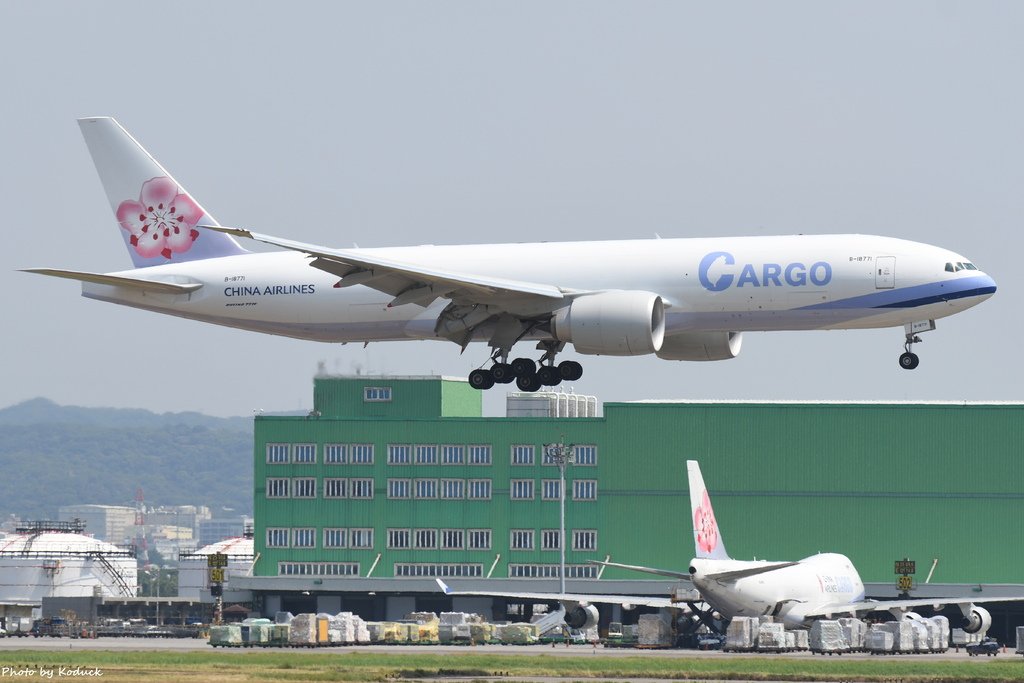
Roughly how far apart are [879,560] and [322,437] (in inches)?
1787

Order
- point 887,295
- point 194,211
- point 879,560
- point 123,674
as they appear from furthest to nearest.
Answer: point 879,560
point 194,211
point 123,674
point 887,295

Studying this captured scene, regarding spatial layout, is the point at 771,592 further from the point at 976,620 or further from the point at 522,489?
the point at 522,489

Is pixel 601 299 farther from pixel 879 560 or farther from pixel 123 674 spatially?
pixel 879 560

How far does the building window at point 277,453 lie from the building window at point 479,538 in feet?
55.5

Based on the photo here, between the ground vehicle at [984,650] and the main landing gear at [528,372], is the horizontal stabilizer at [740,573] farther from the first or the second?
the main landing gear at [528,372]

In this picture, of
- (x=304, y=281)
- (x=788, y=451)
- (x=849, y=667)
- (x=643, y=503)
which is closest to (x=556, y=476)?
(x=643, y=503)

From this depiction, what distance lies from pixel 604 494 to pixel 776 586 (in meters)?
44.4

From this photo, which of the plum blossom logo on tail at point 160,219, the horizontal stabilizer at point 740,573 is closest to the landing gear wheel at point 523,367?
the plum blossom logo on tail at point 160,219

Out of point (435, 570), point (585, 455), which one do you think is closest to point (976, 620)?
point (585, 455)

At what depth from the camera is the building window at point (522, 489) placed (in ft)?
475

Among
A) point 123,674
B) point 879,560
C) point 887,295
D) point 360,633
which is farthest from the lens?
point 879,560

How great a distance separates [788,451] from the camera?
140750 mm

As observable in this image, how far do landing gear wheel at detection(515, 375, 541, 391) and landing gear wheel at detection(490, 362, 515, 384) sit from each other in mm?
337

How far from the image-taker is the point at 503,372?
67750 mm
